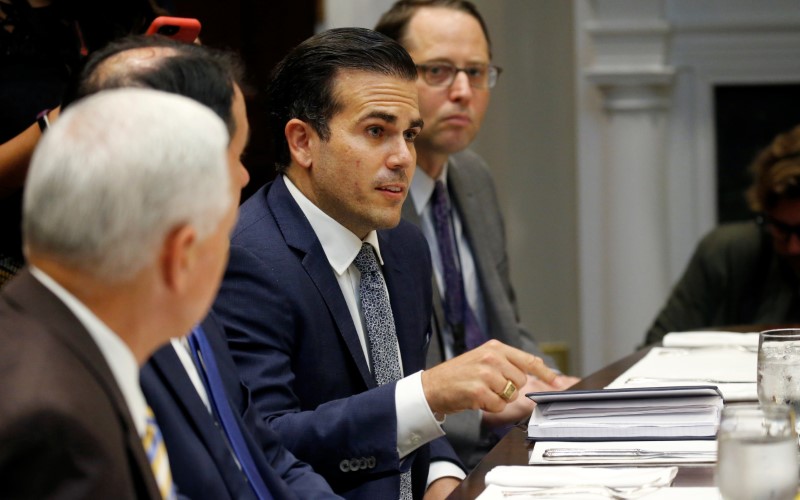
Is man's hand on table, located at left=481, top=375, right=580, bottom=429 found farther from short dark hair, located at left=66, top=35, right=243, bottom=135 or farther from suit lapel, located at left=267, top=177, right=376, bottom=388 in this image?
short dark hair, located at left=66, top=35, right=243, bottom=135

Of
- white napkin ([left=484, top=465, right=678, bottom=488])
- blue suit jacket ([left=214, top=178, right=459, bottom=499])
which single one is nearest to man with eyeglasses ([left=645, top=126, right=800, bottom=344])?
blue suit jacket ([left=214, top=178, right=459, bottom=499])

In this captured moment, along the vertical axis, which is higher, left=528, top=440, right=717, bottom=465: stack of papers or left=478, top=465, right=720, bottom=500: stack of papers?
left=478, top=465, right=720, bottom=500: stack of papers

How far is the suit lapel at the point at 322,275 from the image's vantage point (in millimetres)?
1953

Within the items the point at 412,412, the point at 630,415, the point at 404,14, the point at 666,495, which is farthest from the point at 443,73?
the point at 666,495

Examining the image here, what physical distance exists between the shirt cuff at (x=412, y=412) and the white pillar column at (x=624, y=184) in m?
2.70

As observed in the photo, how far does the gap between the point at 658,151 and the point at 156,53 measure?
10.7 ft

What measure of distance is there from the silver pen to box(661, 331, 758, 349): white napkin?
0.93 m

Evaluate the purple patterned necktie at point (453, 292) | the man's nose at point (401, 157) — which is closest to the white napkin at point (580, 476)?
the man's nose at point (401, 157)

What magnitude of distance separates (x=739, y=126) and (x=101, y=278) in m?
3.97

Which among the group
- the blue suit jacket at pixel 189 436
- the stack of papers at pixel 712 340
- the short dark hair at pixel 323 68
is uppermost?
the short dark hair at pixel 323 68

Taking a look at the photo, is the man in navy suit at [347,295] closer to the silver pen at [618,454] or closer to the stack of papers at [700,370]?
the silver pen at [618,454]

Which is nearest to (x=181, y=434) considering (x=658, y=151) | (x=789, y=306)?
(x=789, y=306)

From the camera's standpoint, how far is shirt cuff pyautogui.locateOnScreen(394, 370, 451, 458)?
1.79 m

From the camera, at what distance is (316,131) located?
2.11m
